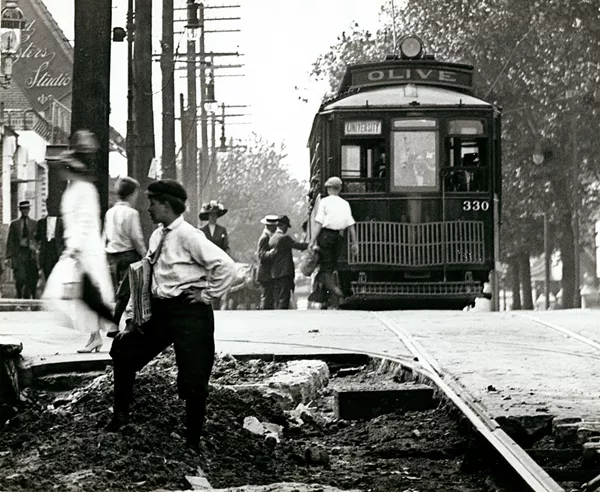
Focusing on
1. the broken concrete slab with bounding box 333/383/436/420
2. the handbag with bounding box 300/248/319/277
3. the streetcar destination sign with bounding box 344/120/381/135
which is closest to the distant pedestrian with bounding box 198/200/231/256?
the handbag with bounding box 300/248/319/277

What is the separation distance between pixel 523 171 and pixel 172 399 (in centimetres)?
3122

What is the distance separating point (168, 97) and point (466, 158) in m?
9.33

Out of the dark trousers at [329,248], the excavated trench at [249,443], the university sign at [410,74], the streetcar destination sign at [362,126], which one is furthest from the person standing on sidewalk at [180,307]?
the university sign at [410,74]

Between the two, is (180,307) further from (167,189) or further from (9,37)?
(9,37)

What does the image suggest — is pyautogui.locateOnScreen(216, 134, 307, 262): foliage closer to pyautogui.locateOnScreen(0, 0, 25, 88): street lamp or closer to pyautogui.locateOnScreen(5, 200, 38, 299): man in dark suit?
pyautogui.locateOnScreen(0, 0, 25, 88): street lamp

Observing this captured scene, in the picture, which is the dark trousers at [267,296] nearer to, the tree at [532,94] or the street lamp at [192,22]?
the street lamp at [192,22]

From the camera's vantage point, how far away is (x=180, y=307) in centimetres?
771

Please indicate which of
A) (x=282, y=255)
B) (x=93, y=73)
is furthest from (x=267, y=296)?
(x=93, y=73)

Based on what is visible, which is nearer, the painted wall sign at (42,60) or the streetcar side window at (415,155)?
the streetcar side window at (415,155)

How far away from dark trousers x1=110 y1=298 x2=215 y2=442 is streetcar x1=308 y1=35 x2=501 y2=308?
12806 millimetres

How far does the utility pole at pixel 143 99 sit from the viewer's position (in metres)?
23.1

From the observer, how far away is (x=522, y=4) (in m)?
34.9

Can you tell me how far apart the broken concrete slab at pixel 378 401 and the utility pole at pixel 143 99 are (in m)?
13.2

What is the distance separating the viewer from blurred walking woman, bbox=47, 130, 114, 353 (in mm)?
11711
